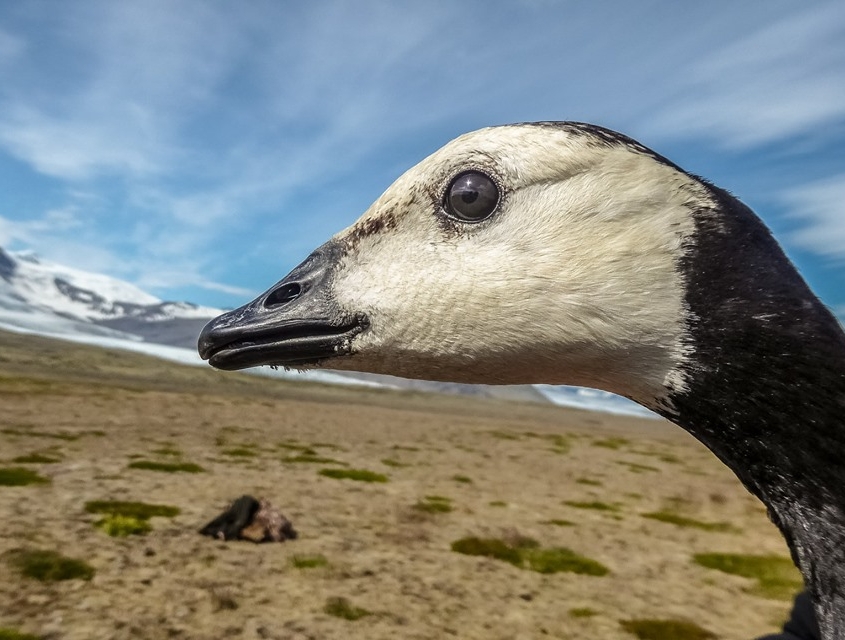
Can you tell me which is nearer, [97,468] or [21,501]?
[21,501]

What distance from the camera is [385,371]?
3.76m

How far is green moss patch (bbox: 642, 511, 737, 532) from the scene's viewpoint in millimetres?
16406

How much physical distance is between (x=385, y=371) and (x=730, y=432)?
6.35 ft

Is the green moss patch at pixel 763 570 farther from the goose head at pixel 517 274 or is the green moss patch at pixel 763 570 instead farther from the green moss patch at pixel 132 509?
the green moss patch at pixel 132 509

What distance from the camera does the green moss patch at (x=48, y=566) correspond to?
324 inches

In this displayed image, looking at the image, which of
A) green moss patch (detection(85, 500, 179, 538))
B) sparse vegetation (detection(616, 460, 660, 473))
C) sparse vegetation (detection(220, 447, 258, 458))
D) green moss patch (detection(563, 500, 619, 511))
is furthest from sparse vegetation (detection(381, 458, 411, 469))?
sparse vegetation (detection(616, 460, 660, 473))

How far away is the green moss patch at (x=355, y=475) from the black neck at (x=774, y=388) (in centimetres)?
1581

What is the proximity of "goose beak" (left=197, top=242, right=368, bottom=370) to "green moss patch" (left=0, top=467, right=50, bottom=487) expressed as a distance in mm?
11439

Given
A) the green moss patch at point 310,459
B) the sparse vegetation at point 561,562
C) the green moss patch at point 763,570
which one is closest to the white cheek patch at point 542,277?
the sparse vegetation at point 561,562

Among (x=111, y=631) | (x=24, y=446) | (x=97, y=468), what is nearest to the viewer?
(x=111, y=631)

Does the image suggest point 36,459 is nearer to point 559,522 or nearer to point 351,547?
point 351,547

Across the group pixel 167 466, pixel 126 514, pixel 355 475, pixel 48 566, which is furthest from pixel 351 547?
pixel 167 466

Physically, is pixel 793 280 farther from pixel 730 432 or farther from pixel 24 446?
pixel 24 446

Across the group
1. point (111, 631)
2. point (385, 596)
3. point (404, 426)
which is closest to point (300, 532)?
point (385, 596)
